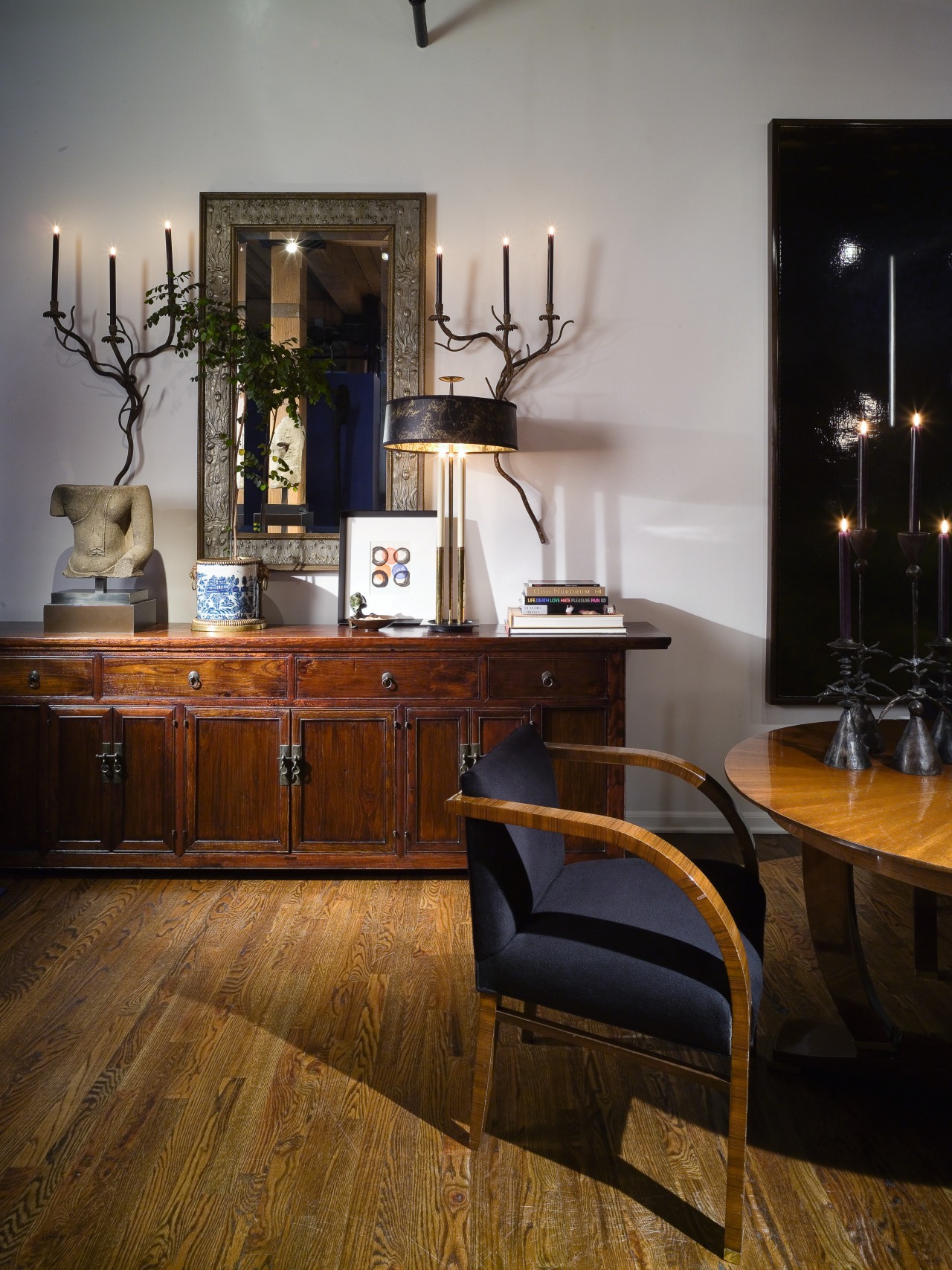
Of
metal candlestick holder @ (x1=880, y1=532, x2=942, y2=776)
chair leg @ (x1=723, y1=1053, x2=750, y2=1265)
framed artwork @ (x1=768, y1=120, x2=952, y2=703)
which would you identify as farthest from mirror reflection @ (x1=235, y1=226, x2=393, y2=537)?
chair leg @ (x1=723, y1=1053, x2=750, y2=1265)

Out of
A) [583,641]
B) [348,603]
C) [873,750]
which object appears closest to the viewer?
[873,750]

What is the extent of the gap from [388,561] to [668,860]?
2.18 meters

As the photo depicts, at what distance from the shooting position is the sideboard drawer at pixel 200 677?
3.17 m

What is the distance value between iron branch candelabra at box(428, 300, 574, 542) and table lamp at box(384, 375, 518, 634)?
0.26 meters

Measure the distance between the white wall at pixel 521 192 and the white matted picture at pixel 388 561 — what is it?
0.65ft

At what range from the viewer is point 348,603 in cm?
353

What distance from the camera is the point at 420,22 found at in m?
3.40

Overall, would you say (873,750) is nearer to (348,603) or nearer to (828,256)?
(348,603)

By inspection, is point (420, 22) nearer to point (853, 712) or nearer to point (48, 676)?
point (48, 676)

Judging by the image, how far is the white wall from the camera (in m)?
3.58

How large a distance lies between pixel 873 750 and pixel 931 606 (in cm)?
182

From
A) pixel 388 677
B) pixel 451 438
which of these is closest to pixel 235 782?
pixel 388 677

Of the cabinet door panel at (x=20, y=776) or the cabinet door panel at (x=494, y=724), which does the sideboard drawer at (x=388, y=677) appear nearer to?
the cabinet door panel at (x=494, y=724)

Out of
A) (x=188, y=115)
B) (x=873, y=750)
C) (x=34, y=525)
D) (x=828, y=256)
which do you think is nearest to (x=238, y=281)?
(x=188, y=115)
